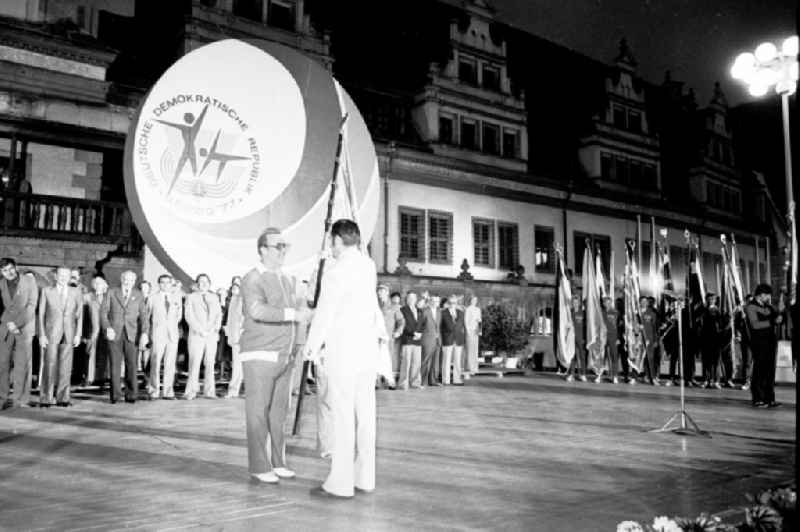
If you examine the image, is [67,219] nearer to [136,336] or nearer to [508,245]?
[136,336]

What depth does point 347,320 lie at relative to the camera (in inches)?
181

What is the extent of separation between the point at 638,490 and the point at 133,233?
45.7 ft

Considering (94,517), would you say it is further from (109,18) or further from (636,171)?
(636,171)

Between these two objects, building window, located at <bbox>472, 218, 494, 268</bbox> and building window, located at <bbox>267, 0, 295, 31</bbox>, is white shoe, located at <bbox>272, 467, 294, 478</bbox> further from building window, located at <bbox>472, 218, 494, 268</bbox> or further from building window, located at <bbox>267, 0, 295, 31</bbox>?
building window, located at <bbox>472, 218, 494, 268</bbox>

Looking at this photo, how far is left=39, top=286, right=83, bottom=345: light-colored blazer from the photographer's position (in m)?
A: 9.38

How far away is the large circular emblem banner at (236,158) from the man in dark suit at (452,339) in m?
4.73

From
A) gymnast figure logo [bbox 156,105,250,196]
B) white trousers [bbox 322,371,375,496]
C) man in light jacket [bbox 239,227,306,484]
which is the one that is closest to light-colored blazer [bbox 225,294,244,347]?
gymnast figure logo [bbox 156,105,250,196]

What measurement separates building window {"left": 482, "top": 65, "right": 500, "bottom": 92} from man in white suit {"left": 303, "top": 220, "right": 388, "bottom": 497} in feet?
71.8

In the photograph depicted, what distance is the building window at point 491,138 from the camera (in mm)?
25000

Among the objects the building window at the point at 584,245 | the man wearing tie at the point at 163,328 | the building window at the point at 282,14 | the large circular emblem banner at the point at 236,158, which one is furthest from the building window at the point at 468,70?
the man wearing tie at the point at 163,328

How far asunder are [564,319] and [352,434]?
12049mm

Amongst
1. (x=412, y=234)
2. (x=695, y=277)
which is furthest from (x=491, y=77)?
(x=695, y=277)

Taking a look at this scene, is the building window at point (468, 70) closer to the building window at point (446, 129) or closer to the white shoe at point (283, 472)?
the building window at point (446, 129)

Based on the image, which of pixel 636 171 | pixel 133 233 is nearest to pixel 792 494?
pixel 133 233
